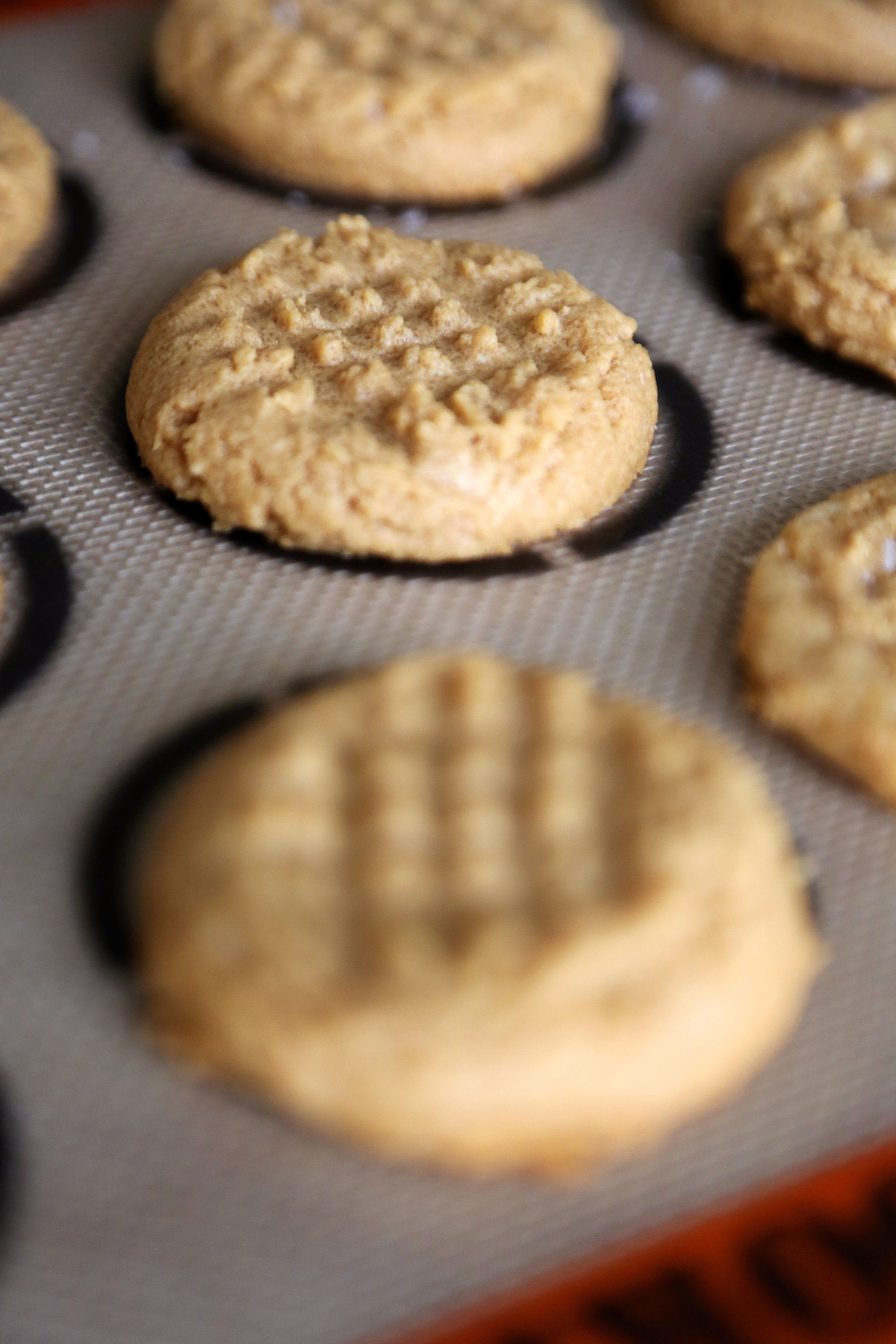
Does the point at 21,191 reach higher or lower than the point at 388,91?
lower

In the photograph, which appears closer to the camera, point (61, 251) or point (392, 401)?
point (392, 401)

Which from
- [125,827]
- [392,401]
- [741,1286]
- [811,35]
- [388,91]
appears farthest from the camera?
[811,35]

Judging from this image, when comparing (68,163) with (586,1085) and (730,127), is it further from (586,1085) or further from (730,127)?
(586,1085)

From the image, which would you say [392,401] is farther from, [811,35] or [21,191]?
[811,35]

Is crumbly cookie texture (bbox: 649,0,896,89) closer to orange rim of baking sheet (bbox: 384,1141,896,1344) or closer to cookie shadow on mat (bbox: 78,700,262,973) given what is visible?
cookie shadow on mat (bbox: 78,700,262,973)

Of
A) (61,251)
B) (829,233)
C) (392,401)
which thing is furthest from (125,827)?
(829,233)

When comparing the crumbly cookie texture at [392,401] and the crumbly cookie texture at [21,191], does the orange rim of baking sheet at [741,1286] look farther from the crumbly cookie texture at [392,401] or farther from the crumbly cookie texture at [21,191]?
the crumbly cookie texture at [21,191]
